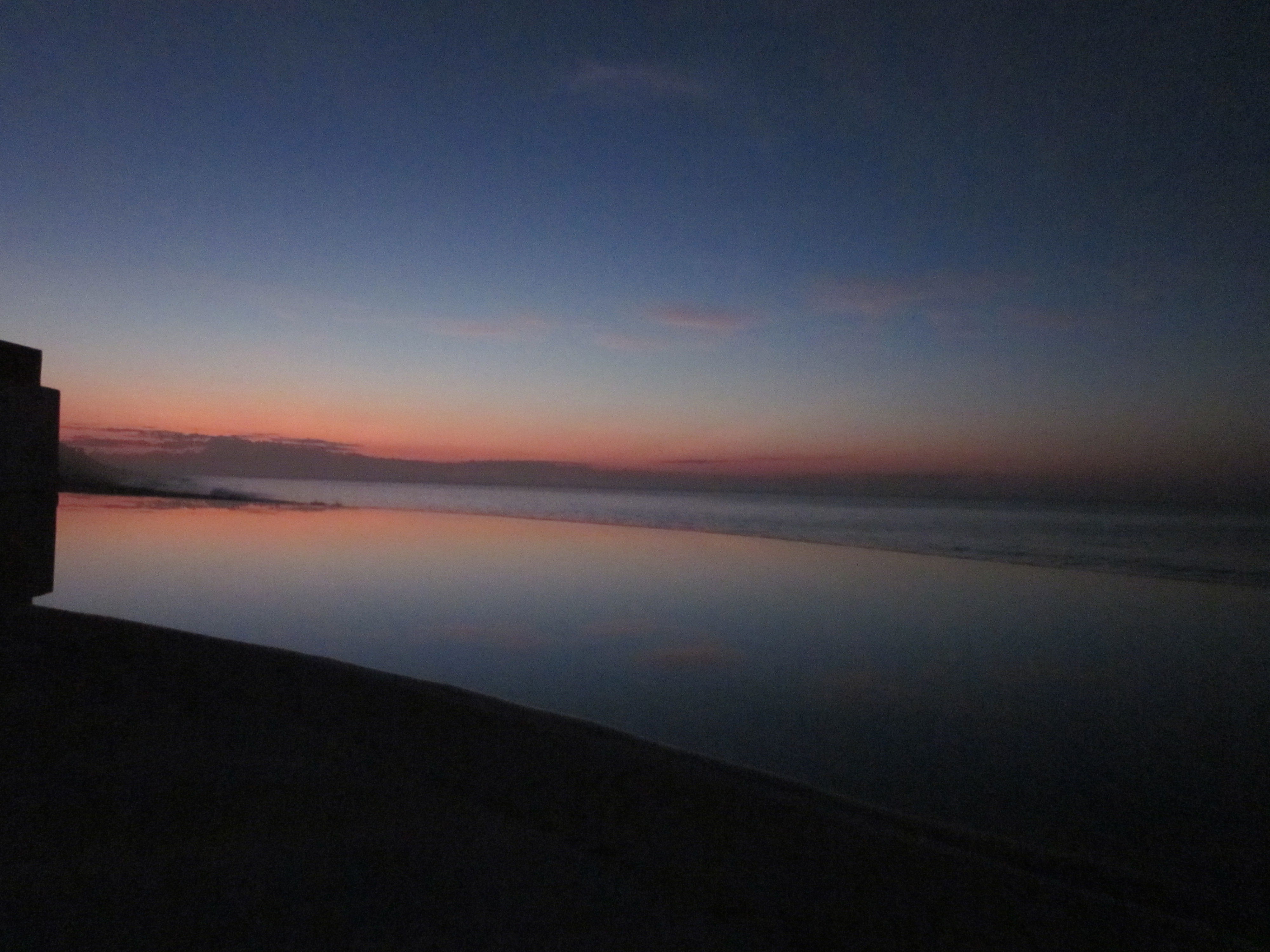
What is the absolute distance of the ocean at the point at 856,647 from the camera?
5113 mm

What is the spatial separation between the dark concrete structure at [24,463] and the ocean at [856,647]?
1.88 m

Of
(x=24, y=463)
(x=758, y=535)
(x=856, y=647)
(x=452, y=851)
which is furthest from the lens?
(x=758, y=535)

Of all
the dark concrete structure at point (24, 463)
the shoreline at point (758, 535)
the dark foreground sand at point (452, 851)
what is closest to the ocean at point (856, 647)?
the shoreline at point (758, 535)

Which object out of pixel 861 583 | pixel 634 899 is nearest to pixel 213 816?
pixel 634 899

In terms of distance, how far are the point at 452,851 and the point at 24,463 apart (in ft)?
20.1

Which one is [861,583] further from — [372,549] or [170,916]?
[170,916]

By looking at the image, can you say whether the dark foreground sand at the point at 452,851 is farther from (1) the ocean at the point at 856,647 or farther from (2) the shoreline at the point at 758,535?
(2) the shoreline at the point at 758,535

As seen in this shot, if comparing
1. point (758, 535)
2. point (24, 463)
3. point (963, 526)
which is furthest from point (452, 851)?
point (963, 526)

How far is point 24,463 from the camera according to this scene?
7117 mm

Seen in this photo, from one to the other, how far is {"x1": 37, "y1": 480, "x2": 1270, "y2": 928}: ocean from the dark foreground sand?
943 mm

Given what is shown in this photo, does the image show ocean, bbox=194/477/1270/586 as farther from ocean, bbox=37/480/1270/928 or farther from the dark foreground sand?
the dark foreground sand

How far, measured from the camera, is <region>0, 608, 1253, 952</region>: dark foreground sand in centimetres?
277

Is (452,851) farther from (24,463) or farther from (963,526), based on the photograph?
(963,526)

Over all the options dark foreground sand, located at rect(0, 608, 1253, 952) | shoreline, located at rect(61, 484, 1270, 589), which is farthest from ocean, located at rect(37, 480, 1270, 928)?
dark foreground sand, located at rect(0, 608, 1253, 952)
